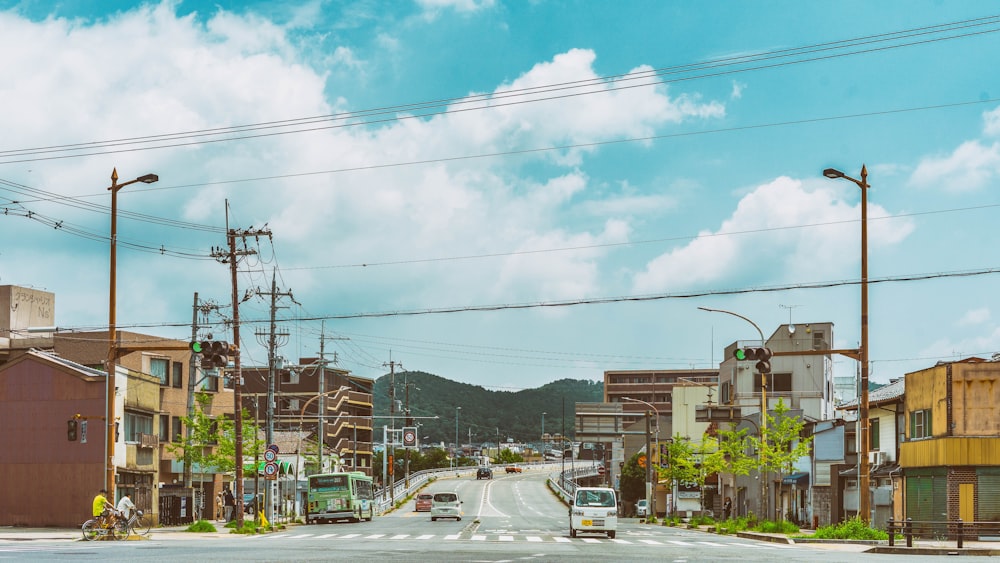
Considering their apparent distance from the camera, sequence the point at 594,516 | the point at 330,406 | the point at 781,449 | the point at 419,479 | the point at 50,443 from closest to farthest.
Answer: the point at 594,516 → the point at 50,443 → the point at 781,449 → the point at 330,406 → the point at 419,479

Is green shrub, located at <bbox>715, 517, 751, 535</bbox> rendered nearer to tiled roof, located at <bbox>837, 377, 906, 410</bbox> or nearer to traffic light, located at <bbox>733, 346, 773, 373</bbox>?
tiled roof, located at <bbox>837, 377, 906, 410</bbox>

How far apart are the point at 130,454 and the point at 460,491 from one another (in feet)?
230

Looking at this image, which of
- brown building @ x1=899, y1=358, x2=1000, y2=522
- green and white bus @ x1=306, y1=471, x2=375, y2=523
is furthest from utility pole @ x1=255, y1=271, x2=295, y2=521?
brown building @ x1=899, y1=358, x2=1000, y2=522

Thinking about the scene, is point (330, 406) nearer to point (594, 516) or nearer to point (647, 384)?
point (647, 384)

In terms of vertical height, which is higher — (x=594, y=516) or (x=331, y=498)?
(x=594, y=516)

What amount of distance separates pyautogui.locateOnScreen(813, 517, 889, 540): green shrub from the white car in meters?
32.9

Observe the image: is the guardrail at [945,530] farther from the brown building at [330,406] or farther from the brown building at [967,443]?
the brown building at [330,406]

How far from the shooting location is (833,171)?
121 feet

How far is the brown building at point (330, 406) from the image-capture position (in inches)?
5177

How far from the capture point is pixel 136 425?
58.8 meters

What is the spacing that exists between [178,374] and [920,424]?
40946 mm

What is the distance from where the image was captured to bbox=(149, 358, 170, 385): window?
206 ft

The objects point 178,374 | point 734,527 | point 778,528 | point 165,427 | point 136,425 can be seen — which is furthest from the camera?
point 178,374

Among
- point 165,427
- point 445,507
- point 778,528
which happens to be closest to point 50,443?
point 165,427
